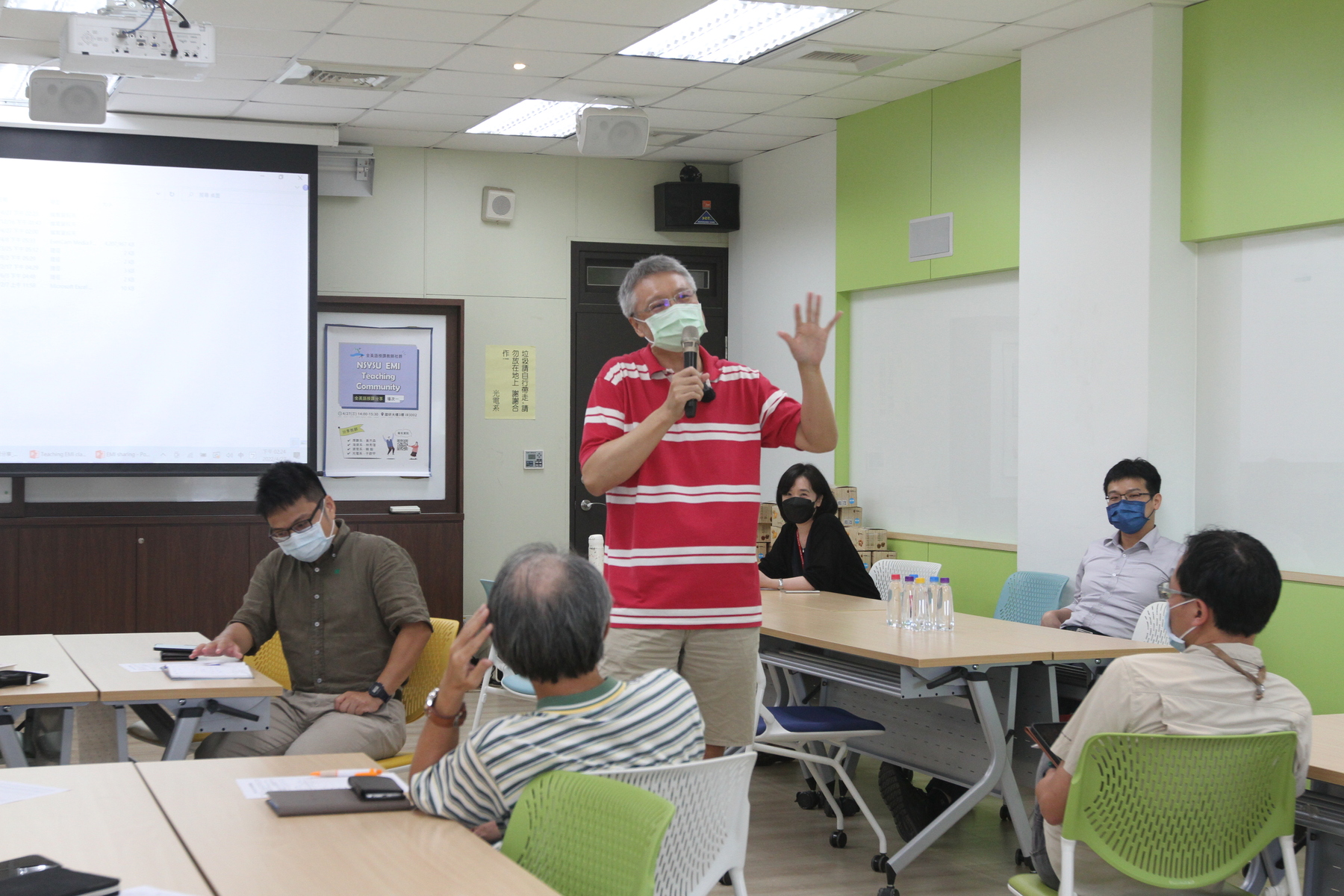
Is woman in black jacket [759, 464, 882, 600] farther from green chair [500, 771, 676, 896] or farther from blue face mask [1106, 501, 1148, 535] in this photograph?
green chair [500, 771, 676, 896]

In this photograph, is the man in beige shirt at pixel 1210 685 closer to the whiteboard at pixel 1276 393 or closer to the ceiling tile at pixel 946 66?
the whiteboard at pixel 1276 393

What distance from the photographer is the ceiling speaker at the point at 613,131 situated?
21.3ft

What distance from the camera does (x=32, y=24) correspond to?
5605mm

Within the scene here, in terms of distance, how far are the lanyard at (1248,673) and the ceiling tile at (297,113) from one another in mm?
5907

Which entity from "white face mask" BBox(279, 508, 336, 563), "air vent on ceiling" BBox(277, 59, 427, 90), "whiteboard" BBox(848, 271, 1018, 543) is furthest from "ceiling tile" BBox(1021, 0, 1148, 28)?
"white face mask" BBox(279, 508, 336, 563)

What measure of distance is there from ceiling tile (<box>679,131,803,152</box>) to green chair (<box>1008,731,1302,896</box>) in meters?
5.91

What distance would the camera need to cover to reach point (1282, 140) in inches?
201

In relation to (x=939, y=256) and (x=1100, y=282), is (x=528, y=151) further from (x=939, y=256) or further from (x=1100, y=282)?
(x=1100, y=282)

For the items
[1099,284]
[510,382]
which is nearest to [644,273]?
[1099,284]

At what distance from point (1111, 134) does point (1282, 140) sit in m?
0.77

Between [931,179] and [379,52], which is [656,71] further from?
[931,179]

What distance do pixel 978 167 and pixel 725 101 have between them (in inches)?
55.8

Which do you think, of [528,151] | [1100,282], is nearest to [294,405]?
[528,151]

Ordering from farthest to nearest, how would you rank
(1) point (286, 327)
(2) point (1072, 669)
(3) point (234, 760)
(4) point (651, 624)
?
(1) point (286, 327) < (2) point (1072, 669) < (4) point (651, 624) < (3) point (234, 760)
